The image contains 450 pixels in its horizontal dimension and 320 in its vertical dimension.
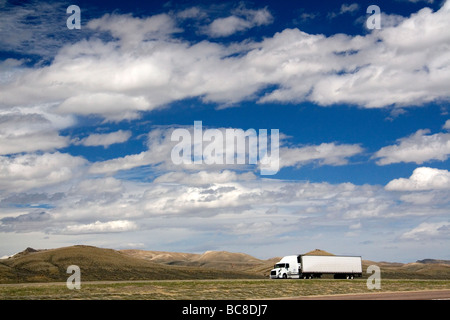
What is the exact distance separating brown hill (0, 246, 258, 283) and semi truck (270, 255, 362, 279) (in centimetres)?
3522

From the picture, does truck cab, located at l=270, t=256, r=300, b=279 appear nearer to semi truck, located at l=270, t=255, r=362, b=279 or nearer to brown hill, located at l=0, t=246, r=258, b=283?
semi truck, located at l=270, t=255, r=362, b=279

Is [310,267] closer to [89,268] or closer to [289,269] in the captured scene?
[289,269]

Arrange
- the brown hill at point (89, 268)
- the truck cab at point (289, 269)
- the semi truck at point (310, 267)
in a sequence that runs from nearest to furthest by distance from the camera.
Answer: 1. the truck cab at point (289, 269)
2. the semi truck at point (310, 267)
3. the brown hill at point (89, 268)

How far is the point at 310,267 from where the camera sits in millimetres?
74125

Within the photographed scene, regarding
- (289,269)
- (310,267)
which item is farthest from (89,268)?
(310,267)

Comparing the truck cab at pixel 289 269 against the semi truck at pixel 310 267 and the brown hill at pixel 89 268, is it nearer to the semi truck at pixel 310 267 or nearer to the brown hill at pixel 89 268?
the semi truck at pixel 310 267

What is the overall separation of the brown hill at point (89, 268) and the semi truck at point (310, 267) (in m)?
35.2

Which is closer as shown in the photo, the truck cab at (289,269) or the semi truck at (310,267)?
the truck cab at (289,269)

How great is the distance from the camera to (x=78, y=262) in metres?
126

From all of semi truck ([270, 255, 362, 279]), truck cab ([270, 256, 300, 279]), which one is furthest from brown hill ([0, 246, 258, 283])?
semi truck ([270, 255, 362, 279])

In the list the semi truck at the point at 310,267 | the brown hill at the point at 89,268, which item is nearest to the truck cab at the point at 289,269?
the semi truck at the point at 310,267

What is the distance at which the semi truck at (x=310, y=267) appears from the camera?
73.8 m
